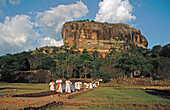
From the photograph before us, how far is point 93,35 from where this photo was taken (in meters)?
94.0

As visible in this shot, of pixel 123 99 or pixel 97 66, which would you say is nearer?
pixel 123 99

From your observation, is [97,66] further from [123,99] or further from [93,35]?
[93,35]

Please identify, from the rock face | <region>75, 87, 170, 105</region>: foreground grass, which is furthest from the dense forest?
the rock face

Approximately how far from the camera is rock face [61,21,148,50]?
303ft

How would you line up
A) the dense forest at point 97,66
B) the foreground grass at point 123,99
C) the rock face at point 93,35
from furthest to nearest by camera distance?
the rock face at point 93,35 < the dense forest at point 97,66 < the foreground grass at point 123,99

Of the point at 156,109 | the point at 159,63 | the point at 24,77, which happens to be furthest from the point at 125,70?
the point at 156,109

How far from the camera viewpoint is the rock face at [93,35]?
92438 millimetres

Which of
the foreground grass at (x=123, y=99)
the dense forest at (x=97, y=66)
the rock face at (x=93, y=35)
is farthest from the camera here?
the rock face at (x=93, y=35)

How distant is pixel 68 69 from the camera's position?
42312mm

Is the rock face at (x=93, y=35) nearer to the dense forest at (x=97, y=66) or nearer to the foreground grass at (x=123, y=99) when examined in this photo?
the dense forest at (x=97, y=66)

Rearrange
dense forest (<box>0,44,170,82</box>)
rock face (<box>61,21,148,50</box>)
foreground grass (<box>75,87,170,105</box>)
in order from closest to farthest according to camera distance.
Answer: foreground grass (<box>75,87,170,105</box>) → dense forest (<box>0,44,170,82</box>) → rock face (<box>61,21,148,50</box>)

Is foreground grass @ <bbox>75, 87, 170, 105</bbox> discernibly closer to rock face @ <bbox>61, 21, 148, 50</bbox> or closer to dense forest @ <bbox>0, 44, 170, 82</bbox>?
dense forest @ <bbox>0, 44, 170, 82</bbox>

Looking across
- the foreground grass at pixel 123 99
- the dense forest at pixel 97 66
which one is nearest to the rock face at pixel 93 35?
the dense forest at pixel 97 66

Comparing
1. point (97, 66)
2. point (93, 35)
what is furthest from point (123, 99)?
point (93, 35)
